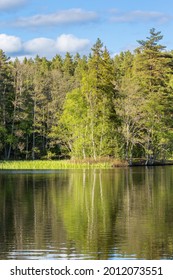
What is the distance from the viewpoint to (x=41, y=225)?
23.5m

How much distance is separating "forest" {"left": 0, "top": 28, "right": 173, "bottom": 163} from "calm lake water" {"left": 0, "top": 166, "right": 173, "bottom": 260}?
28.9 m

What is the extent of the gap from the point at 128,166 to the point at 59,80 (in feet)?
86.9

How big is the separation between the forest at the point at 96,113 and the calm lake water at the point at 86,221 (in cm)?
2887

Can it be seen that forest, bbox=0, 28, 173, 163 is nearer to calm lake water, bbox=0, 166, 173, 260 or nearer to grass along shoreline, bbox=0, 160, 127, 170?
grass along shoreline, bbox=0, 160, 127, 170

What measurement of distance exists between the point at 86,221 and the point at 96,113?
46.7m

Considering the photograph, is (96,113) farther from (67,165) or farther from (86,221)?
(86,221)

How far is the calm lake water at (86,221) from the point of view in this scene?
18.5m

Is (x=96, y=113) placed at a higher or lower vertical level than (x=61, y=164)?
higher

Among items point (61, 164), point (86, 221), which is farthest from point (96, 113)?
point (86, 221)

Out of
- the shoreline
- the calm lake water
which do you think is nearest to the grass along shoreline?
the shoreline

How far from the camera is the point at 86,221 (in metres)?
24.5

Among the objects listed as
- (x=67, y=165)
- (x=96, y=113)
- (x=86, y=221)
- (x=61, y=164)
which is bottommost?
(x=86, y=221)
